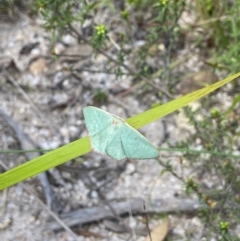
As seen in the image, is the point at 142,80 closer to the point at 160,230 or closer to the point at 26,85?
the point at 26,85

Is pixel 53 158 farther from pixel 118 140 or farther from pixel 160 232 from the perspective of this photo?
pixel 160 232

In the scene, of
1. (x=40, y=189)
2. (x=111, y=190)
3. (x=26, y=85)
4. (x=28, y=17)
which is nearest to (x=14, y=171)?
(x=40, y=189)

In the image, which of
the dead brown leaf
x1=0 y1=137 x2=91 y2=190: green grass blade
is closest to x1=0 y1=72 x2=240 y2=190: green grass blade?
x1=0 y1=137 x2=91 y2=190: green grass blade

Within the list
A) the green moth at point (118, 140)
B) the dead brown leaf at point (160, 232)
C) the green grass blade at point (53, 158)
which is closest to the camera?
the green moth at point (118, 140)

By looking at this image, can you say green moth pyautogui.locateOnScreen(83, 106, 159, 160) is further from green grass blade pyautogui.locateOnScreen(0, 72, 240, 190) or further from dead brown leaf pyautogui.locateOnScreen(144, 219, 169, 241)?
dead brown leaf pyautogui.locateOnScreen(144, 219, 169, 241)

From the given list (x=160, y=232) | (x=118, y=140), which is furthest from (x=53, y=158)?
(x=160, y=232)

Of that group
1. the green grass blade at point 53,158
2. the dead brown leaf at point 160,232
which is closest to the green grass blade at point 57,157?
the green grass blade at point 53,158

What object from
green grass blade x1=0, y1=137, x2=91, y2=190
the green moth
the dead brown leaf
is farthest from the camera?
the dead brown leaf

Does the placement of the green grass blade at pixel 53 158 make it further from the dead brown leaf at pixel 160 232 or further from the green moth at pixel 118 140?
the dead brown leaf at pixel 160 232

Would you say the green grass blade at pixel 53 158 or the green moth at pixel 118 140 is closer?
the green moth at pixel 118 140
